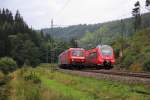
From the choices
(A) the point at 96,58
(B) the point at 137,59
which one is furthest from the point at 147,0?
(A) the point at 96,58

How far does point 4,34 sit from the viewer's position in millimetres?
127062

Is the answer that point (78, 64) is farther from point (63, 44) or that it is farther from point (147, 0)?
point (63, 44)

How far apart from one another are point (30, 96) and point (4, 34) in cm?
11059

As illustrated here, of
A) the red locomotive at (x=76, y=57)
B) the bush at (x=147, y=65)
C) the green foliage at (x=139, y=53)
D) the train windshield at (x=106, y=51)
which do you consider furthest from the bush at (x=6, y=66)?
the bush at (x=147, y=65)

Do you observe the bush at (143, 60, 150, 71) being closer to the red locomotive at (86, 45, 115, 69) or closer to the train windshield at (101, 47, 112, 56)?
the red locomotive at (86, 45, 115, 69)

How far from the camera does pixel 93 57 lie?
4559 centimetres

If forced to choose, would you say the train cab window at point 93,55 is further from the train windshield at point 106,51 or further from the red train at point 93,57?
the train windshield at point 106,51

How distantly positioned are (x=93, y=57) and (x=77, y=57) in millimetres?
4553

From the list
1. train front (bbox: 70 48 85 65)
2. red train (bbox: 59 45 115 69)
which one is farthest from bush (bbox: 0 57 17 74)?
train front (bbox: 70 48 85 65)

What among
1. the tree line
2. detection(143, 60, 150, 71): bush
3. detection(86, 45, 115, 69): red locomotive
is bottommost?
detection(143, 60, 150, 71): bush

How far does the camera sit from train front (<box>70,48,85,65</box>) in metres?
49.4

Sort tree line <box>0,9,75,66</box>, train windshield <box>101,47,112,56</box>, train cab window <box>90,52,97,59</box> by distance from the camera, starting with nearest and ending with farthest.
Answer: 1. train windshield <box>101,47,112,56</box>
2. train cab window <box>90,52,97,59</box>
3. tree line <box>0,9,75,66</box>

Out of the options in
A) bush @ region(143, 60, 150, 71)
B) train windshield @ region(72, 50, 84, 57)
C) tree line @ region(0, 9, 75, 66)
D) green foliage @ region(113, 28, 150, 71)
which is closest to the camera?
bush @ region(143, 60, 150, 71)

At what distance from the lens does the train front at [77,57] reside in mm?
49406
